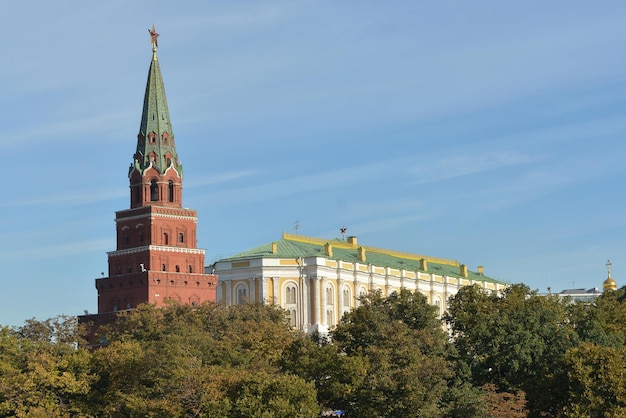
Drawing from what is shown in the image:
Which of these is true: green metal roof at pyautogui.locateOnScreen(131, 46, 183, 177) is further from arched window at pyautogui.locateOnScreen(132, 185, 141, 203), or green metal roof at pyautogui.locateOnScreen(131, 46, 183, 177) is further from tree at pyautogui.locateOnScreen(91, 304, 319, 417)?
tree at pyautogui.locateOnScreen(91, 304, 319, 417)

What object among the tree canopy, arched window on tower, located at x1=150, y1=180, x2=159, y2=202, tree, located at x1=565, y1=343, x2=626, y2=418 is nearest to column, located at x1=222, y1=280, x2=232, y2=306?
arched window on tower, located at x1=150, y1=180, x2=159, y2=202

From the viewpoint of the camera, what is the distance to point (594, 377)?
102 metres

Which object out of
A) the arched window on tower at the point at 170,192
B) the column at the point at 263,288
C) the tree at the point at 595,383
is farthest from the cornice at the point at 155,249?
the tree at the point at 595,383

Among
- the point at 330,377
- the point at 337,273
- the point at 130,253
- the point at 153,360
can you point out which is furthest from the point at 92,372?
the point at 337,273

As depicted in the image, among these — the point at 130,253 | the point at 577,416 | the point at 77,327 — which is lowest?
the point at 577,416

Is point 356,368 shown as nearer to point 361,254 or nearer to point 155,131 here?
point 155,131

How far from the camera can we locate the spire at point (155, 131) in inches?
6211

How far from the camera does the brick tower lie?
155250mm

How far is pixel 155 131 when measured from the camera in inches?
6245

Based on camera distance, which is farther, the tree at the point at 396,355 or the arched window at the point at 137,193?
the arched window at the point at 137,193

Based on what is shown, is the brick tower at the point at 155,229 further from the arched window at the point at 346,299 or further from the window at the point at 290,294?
the arched window at the point at 346,299

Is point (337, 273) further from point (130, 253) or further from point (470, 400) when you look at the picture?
point (470, 400)

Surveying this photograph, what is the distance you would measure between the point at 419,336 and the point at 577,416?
1629 cm

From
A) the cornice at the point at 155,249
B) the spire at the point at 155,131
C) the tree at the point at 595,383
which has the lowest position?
the tree at the point at 595,383
